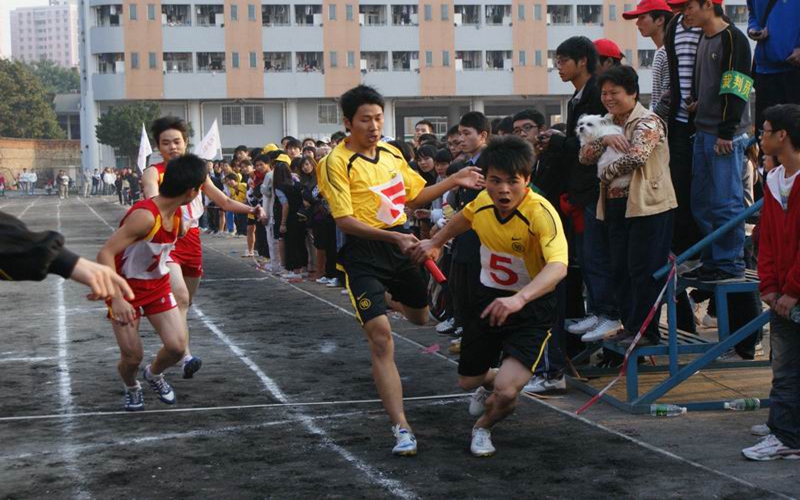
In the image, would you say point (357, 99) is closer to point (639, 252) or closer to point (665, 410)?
point (639, 252)

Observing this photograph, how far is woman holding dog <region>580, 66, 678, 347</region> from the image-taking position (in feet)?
25.7

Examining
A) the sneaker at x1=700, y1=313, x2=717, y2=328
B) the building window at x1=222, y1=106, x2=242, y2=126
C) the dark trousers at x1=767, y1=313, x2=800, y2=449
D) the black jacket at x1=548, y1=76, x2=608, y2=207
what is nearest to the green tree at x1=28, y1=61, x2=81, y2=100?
the building window at x1=222, y1=106, x2=242, y2=126

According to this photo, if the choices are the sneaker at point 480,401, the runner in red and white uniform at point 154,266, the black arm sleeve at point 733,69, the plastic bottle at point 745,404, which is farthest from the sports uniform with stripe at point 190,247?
the plastic bottle at point 745,404

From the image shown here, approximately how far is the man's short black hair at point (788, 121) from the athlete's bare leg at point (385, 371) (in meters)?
2.53

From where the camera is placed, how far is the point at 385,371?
22.0 ft

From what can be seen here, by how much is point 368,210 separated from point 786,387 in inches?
107

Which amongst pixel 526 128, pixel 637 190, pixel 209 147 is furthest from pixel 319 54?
pixel 637 190

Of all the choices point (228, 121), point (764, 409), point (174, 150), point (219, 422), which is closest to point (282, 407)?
point (219, 422)

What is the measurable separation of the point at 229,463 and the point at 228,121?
75378mm

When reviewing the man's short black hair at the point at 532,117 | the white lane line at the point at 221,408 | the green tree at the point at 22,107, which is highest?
the green tree at the point at 22,107

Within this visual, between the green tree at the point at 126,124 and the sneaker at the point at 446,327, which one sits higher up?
the green tree at the point at 126,124

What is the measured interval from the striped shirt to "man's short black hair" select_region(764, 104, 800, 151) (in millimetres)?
2239

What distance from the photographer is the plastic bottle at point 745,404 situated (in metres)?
7.67

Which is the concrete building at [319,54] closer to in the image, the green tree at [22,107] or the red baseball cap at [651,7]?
the green tree at [22,107]
